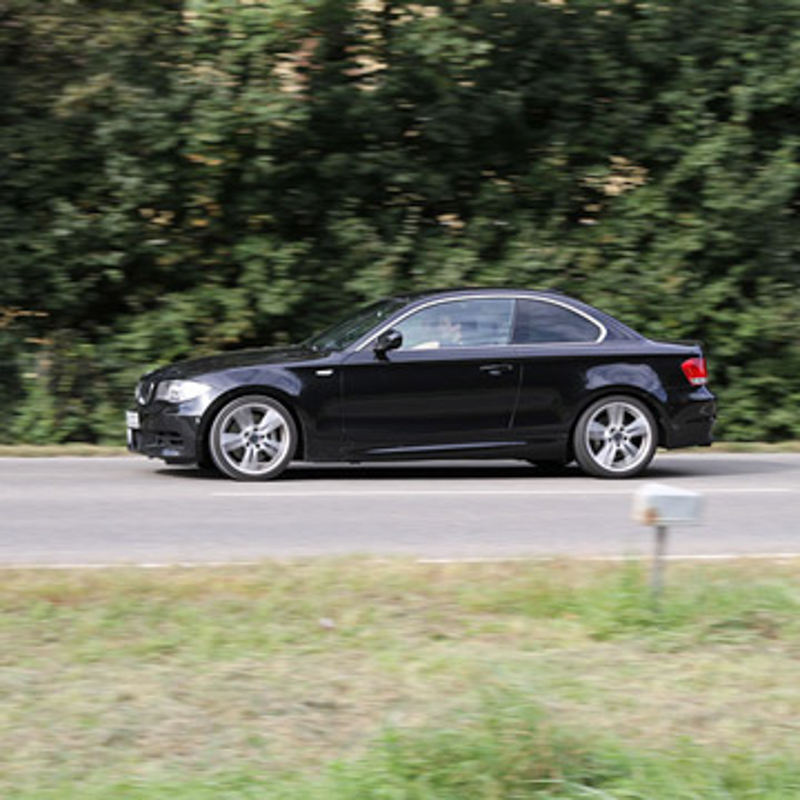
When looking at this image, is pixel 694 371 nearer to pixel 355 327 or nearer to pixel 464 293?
pixel 464 293

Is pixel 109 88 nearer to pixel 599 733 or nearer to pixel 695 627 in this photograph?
pixel 695 627

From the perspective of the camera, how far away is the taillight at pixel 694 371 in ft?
42.1

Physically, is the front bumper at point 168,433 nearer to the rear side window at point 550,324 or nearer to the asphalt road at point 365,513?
the asphalt road at point 365,513

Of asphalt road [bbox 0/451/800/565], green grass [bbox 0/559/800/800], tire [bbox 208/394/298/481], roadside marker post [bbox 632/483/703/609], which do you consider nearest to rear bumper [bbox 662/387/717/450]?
asphalt road [bbox 0/451/800/565]

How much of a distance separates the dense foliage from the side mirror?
4565 mm

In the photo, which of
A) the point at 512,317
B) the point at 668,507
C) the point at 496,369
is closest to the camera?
the point at 668,507

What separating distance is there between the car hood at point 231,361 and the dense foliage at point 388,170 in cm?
381

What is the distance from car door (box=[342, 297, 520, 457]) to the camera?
40.0ft

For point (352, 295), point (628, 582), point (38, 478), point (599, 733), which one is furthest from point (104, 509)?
point (352, 295)

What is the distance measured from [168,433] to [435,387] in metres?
2.19

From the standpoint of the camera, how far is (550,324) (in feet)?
41.7

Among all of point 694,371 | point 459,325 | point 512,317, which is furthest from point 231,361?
point 694,371

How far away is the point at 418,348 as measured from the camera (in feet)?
40.7

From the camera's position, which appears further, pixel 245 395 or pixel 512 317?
pixel 512 317
